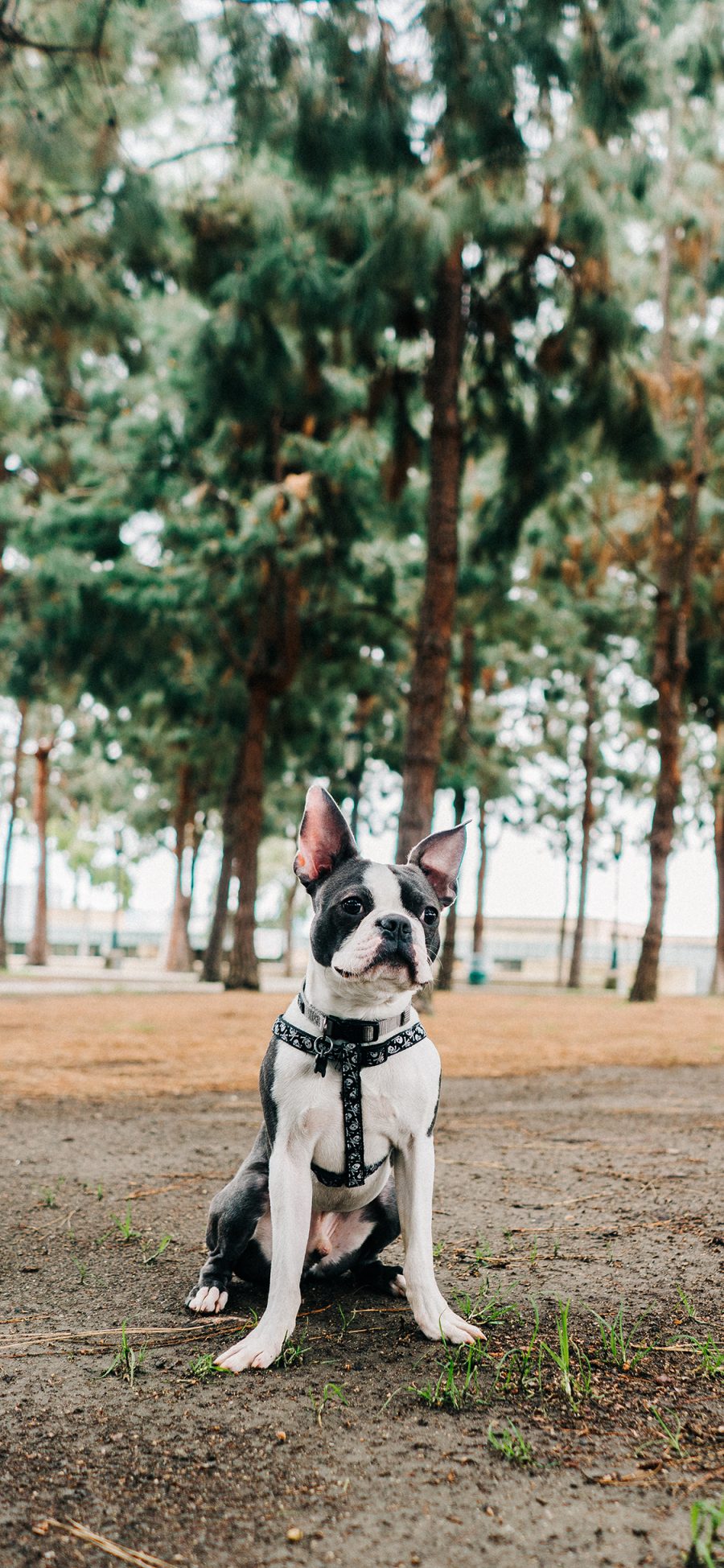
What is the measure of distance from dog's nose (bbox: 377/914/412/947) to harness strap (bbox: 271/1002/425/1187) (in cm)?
32

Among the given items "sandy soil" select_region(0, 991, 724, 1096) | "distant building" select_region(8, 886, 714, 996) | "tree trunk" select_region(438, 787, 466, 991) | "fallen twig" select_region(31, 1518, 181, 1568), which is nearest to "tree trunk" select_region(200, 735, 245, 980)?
"tree trunk" select_region(438, 787, 466, 991)

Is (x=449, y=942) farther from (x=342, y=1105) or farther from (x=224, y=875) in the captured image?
(x=342, y=1105)

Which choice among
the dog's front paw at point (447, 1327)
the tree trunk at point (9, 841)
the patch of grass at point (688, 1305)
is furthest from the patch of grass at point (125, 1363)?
the tree trunk at point (9, 841)

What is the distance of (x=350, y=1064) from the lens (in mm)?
2842

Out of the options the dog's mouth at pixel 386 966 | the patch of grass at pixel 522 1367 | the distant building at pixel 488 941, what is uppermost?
the dog's mouth at pixel 386 966

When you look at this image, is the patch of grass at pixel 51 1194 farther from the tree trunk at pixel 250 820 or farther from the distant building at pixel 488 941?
the distant building at pixel 488 941

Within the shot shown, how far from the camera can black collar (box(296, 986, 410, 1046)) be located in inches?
113

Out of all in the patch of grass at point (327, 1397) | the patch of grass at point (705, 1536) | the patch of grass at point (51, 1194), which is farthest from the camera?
the patch of grass at point (51, 1194)

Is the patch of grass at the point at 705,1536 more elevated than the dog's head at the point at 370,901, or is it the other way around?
the dog's head at the point at 370,901

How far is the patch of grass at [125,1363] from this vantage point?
2693 millimetres

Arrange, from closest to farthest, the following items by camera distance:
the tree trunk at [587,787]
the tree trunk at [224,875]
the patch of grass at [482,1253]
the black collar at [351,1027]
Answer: the black collar at [351,1027] < the patch of grass at [482,1253] < the tree trunk at [224,875] < the tree trunk at [587,787]

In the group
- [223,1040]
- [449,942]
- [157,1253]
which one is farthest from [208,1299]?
[449,942]

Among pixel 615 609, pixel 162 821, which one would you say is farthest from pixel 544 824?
pixel 615 609

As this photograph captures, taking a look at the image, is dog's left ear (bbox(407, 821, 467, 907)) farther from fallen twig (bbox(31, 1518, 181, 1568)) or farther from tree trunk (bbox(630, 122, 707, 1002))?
tree trunk (bbox(630, 122, 707, 1002))
